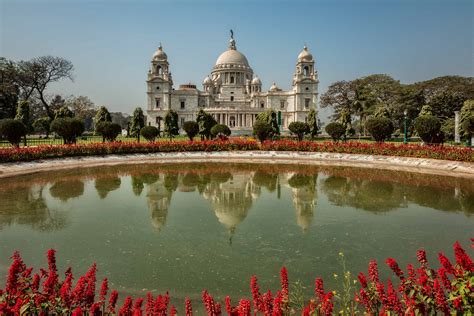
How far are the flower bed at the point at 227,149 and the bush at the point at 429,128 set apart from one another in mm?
3709

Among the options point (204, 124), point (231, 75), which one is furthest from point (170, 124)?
point (231, 75)

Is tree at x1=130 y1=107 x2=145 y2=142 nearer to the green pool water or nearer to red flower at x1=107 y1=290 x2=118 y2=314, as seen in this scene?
the green pool water

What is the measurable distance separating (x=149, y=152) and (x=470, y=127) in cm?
2404

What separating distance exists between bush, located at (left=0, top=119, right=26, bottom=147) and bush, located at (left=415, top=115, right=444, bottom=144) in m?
28.9

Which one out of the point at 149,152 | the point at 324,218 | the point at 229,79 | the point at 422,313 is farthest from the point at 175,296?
the point at 229,79

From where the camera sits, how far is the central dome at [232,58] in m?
82.9

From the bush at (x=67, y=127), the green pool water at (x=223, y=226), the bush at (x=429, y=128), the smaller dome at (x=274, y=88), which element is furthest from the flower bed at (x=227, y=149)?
the smaller dome at (x=274, y=88)

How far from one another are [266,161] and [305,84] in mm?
46142

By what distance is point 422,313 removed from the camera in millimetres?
3500

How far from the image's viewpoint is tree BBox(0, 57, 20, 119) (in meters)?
50.5

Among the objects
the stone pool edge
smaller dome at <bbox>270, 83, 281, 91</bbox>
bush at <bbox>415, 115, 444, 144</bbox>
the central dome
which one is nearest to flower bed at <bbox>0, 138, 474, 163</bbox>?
the stone pool edge

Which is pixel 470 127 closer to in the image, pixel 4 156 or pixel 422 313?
pixel 422 313

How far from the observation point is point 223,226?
8977mm

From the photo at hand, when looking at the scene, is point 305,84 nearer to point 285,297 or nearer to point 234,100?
point 234,100
